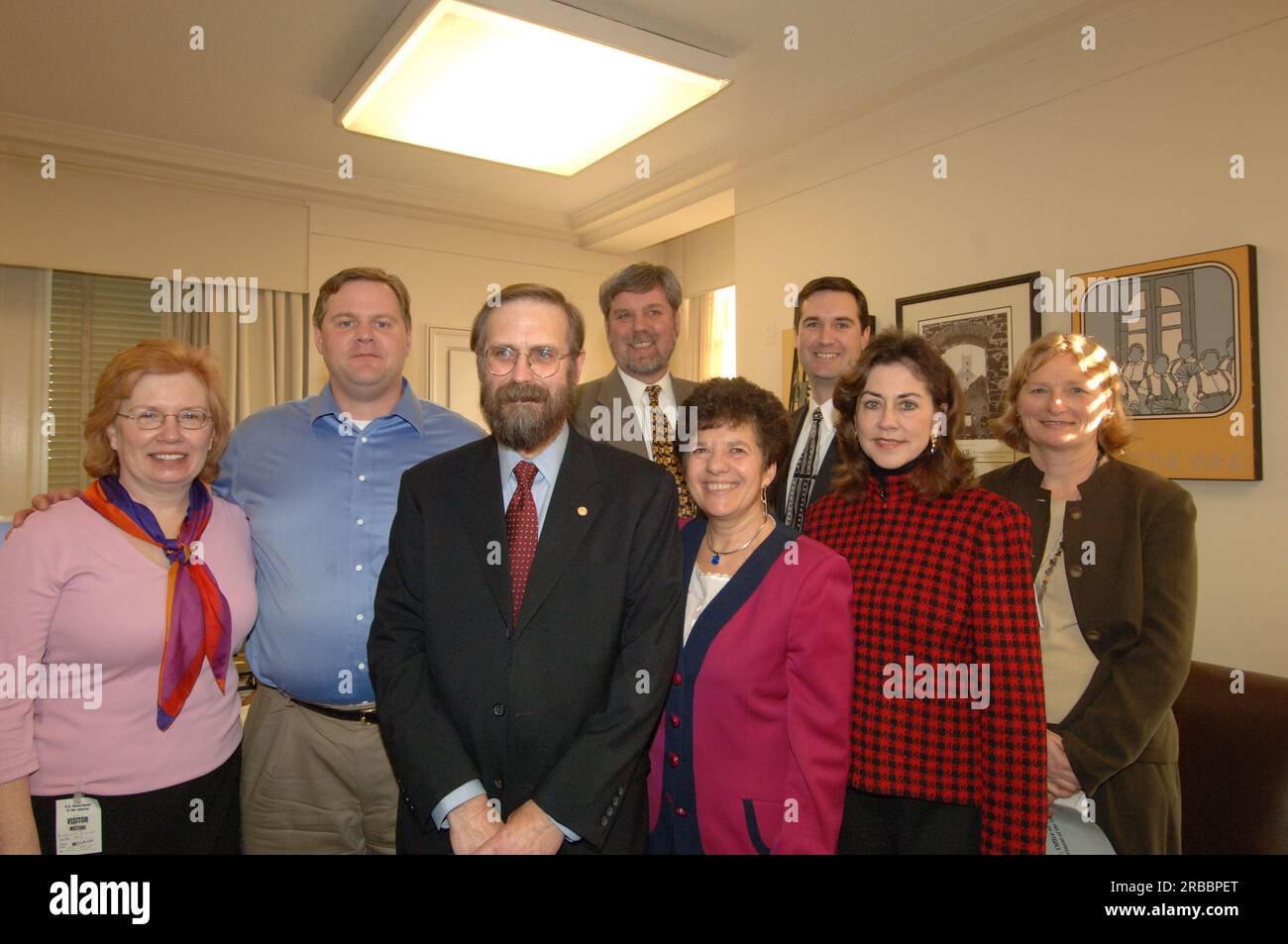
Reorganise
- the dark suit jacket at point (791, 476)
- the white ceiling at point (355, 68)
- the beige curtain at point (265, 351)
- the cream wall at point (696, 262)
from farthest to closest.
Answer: the cream wall at point (696, 262), the beige curtain at point (265, 351), the white ceiling at point (355, 68), the dark suit jacket at point (791, 476)

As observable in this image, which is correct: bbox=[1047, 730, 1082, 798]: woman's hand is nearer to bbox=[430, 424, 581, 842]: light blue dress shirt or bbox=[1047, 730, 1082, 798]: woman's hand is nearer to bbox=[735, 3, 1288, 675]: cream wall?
bbox=[430, 424, 581, 842]: light blue dress shirt

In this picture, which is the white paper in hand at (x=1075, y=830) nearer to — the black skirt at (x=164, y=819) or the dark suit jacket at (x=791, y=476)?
the dark suit jacket at (x=791, y=476)

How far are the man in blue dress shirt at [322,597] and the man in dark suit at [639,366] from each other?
0.86 meters

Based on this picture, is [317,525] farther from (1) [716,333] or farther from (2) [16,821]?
(1) [716,333]

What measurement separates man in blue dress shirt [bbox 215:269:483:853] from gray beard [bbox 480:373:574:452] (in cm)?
64

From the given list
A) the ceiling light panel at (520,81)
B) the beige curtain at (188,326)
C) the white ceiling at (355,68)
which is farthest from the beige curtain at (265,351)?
the ceiling light panel at (520,81)

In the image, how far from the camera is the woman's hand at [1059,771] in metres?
2.04

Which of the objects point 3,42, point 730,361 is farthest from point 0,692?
point 730,361

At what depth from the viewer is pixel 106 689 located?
76.7 inches

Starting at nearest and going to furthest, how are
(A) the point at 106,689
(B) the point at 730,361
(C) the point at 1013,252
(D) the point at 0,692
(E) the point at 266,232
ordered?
(D) the point at 0,692 → (A) the point at 106,689 → (C) the point at 1013,252 → (E) the point at 266,232 → (B) the point at 730,361

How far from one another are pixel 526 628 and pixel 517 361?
2.12 feet
